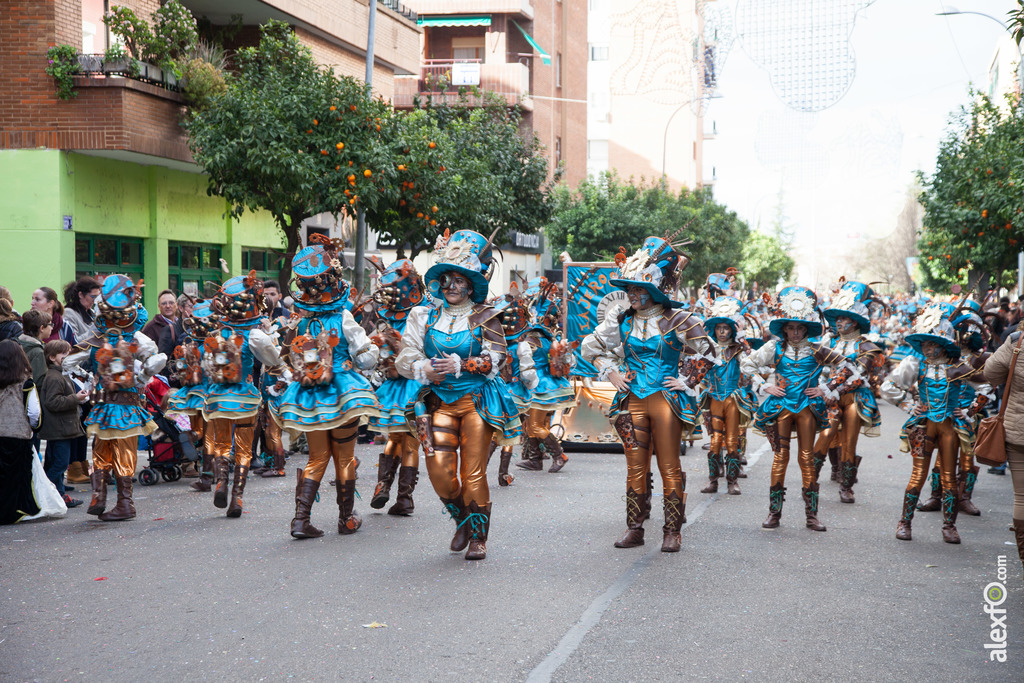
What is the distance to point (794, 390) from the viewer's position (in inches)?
360

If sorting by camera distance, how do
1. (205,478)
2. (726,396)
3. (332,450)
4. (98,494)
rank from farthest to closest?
(726,396), (205,478), (98,494), (332,450)

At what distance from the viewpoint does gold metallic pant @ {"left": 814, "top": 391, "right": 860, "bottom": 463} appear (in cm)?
1080

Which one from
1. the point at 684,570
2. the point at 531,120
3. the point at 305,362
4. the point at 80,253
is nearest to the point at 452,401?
the point at 305,362

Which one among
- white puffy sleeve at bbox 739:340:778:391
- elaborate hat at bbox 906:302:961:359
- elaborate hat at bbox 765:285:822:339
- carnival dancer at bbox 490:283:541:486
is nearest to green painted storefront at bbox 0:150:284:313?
carnival dancer at bbox 490:283:541:486

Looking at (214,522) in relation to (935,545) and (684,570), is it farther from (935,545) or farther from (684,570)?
(935,545)

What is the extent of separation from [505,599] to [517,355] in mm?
3625

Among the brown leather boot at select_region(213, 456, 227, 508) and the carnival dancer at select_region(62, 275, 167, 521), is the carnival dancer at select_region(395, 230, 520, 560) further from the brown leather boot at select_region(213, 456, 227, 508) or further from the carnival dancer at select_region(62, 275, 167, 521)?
the carnival dancer at select_region(62, 275, 167, 521)

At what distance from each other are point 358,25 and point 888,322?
1456 cm

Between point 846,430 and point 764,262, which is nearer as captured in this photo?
point 846,430

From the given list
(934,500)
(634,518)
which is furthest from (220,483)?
(934,500)

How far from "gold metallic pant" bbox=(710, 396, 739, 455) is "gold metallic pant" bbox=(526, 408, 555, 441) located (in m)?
2.06

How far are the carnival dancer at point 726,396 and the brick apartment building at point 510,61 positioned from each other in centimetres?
2644

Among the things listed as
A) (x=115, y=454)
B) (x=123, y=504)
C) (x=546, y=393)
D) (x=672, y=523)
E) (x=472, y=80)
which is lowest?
(x=123, y=504)

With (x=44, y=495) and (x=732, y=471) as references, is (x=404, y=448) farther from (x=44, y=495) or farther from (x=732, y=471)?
(x=732, y=471)
